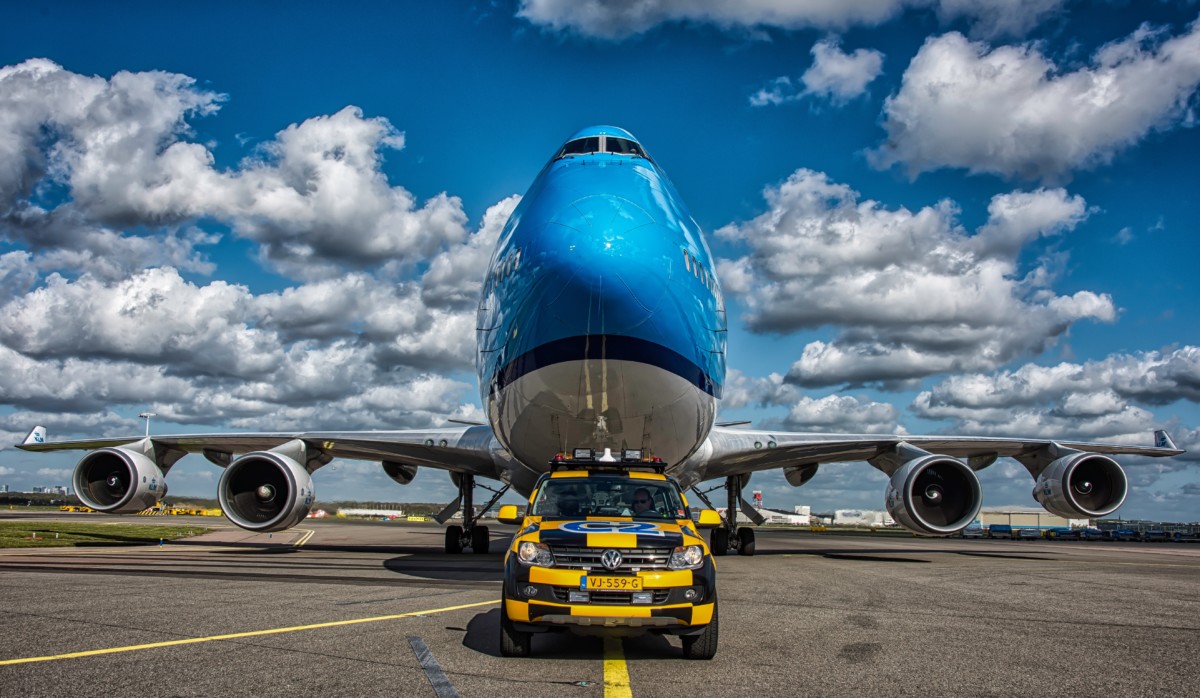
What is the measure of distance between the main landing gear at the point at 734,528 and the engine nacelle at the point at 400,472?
760 centimetres

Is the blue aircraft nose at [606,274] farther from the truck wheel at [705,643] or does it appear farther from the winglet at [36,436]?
the winglet at [36,436]

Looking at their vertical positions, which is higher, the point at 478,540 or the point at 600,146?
the point at 600,146

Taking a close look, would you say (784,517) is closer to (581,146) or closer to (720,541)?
(720,541)

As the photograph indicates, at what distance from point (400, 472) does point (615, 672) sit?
16.5 meters

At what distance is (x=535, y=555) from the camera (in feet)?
20.2

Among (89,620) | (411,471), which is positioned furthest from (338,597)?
(411,471)

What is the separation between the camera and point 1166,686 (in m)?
5.40

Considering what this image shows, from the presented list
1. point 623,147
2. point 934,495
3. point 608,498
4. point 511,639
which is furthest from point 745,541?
point 511,639

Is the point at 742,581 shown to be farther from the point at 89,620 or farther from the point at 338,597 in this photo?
the point at 89,620

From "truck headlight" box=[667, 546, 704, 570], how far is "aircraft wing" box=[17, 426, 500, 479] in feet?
33.7

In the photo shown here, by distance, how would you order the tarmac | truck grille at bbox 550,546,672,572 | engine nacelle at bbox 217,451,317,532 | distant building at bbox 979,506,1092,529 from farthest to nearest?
distant building at bbox 979,506,1092,529 < engine nacelle at bbox 217,451,317,532 < truck grille at bbox 550,546,672,572 < the tarmac

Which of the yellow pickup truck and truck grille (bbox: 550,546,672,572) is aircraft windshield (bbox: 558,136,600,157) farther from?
truck grille (bbox: 550,546,672,572)

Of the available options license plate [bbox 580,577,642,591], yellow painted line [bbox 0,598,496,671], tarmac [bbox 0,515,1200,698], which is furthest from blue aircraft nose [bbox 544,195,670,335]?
license plate [bbox 580,577,642,591]

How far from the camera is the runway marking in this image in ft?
16.0
